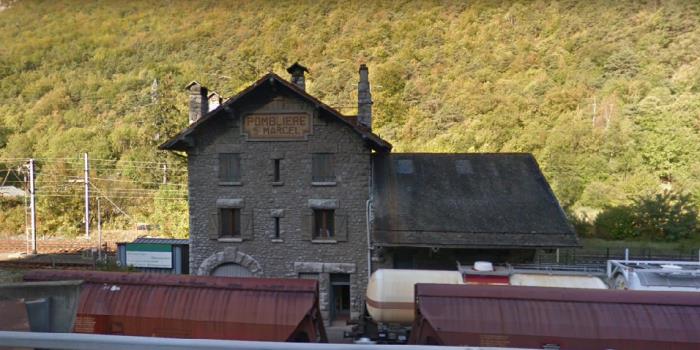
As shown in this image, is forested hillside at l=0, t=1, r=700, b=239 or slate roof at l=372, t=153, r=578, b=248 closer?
slate roof at l=372, t=153, r=578, b=248

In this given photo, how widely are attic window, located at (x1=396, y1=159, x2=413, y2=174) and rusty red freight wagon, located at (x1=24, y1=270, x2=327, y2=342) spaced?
33.1 feet

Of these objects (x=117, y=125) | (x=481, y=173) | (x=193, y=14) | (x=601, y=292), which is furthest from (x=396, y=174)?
(x=193, y=14)

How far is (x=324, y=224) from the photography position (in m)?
18.3

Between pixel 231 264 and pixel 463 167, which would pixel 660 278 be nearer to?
pixel 463 167

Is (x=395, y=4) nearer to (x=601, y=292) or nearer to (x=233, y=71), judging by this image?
(x=233, y=71)

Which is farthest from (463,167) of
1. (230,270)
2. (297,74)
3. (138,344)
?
(138,344)

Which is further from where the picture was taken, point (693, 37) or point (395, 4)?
point (395, 4)

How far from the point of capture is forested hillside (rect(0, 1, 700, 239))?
3925cm

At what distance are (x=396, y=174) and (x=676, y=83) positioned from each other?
4381cm

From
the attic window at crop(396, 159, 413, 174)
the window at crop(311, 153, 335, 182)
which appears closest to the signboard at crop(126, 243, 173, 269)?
the window at crop(311, 153, 335, 182)

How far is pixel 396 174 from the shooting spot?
20172 millimetres

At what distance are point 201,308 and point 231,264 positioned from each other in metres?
7.73

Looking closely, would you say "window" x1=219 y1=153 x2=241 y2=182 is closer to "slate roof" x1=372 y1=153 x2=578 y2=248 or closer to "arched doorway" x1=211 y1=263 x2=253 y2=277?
"arched doorway" x1=211 y1=263 x2=253 y2=277

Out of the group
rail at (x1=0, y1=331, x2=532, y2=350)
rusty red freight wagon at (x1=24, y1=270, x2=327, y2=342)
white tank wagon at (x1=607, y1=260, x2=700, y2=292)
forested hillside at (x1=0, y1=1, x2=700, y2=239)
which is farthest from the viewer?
forested hillside at (x1=0, y1=1, x2=700, y2=239)
